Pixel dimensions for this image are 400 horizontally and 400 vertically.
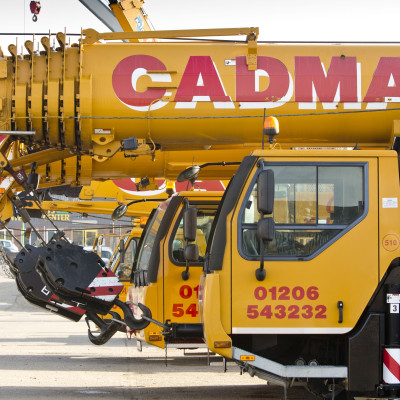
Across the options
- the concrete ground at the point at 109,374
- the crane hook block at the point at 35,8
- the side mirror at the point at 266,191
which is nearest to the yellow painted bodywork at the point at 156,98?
the side mirror at the point at 266,191

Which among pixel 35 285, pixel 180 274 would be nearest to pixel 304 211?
pixel 35 285

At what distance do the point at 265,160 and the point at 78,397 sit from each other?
423cm

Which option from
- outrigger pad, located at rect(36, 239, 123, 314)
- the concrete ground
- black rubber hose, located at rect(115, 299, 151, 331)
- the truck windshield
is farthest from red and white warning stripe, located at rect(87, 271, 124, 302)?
the truck windshield

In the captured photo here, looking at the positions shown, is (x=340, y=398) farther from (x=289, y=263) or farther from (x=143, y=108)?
(x=143, y=108)

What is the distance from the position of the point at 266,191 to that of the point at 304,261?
2.65 ft

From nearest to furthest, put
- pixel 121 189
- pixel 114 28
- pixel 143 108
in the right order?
pixel 143 108 < pixel 114 28 < pixel 121 189

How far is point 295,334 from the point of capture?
25.4 ft

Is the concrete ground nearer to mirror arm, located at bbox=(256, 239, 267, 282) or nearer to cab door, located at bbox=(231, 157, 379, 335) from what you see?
cab door, located at bbox=(231, 157, 379, 335)

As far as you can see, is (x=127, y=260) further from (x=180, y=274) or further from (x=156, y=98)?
(x=156, y=98)

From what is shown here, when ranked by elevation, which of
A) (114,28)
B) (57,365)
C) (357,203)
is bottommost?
(57,365)

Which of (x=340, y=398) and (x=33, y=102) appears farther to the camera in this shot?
(x=33, y=102)

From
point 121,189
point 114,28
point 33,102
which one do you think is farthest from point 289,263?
point 121,189

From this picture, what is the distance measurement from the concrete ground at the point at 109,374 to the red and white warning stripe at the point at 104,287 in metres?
2.10

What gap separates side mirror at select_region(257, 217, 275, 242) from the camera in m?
7.37
